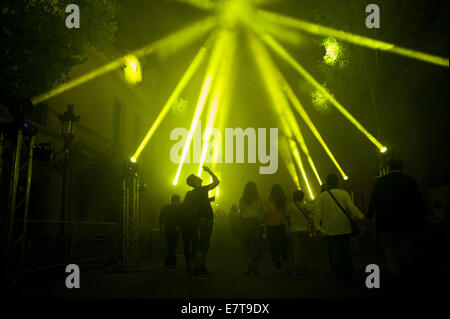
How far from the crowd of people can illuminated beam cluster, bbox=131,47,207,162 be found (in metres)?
14.3

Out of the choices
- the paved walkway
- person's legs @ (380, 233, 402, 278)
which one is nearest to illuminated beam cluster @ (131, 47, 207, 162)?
the paved walkway

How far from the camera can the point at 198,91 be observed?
2597cm

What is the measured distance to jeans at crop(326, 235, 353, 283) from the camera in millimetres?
5668

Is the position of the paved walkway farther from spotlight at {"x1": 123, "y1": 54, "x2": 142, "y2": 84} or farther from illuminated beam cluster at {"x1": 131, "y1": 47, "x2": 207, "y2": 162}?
spotlight at {"x1": 123, "y1": 54, "x2": 142, "y2": 84}

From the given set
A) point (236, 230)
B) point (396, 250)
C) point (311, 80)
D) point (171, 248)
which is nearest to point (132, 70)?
point (311, 80)

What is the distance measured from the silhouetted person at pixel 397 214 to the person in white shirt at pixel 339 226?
430 millimetres

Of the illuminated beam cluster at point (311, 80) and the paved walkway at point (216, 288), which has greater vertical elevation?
the illuminated beam cluster at point (311, 80)

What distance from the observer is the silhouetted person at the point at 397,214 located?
502cm

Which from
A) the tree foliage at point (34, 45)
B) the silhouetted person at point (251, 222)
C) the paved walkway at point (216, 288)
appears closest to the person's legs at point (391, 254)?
the paved walkway at point (216, 288)

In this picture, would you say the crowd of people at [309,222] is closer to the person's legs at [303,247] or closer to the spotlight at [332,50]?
the person's legs at [303,247]

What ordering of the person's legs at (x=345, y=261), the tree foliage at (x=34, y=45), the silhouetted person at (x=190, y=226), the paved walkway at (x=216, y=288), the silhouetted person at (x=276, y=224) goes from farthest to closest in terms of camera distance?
the tree foliage at (x=34, y=45)
the silhouetted person at (x=276, y=224)
the silhouetted person at (x=190, y=226)
the person's legs at (x=345, y=261)
the paved walkway at (x=216, y=288)

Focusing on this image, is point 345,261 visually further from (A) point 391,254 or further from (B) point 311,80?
(B) point 311,80

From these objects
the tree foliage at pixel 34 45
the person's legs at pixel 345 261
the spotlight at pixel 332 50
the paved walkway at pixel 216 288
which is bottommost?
the paved walkway at pixel 216 288

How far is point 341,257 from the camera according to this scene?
5.78m
